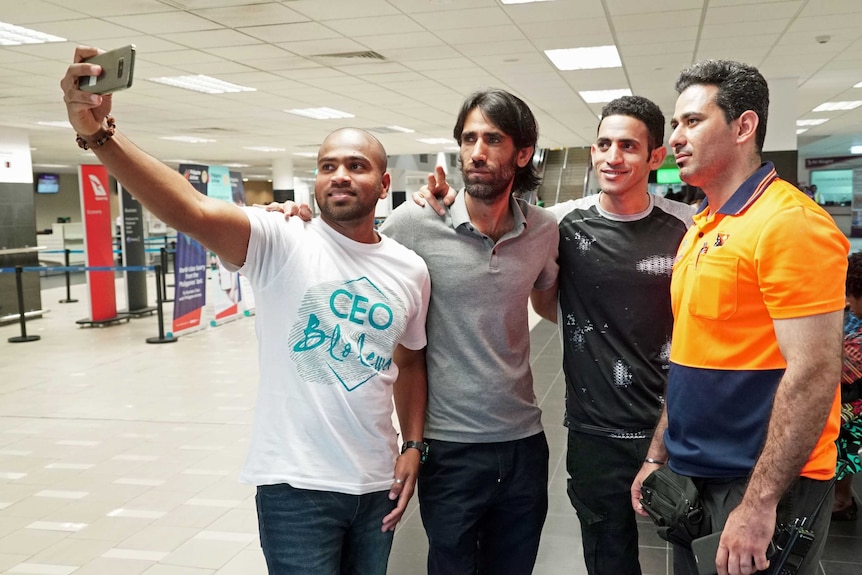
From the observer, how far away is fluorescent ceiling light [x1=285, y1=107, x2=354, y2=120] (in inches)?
461

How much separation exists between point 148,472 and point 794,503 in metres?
3.97

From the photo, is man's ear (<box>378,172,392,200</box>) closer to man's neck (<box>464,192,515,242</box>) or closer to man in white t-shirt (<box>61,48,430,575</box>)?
man in white t-shirt (<box>61,48,430,575</box>)

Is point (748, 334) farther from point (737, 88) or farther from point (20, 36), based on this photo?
point (20, 36)

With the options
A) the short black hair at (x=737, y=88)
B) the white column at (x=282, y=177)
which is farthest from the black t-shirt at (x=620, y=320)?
the white column at (x=282, y=177)

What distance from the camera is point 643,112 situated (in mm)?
2010

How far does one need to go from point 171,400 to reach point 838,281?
5.73 meters

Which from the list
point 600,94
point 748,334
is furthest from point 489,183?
point 600,94

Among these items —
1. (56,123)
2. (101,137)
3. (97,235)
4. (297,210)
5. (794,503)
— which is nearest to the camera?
(101,137)

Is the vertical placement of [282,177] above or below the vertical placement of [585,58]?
below

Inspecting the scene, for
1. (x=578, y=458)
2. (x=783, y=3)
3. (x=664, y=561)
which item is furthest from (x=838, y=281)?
(x=783, y=3)

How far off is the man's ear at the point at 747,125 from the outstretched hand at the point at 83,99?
1.30 meters

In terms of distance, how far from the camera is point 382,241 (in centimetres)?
180

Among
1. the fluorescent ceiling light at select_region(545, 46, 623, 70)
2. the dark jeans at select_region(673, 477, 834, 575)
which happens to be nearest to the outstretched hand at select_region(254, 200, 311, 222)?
the dark jeans at select_region(673, 477, 834, 575)

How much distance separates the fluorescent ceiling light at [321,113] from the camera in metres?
11.7
